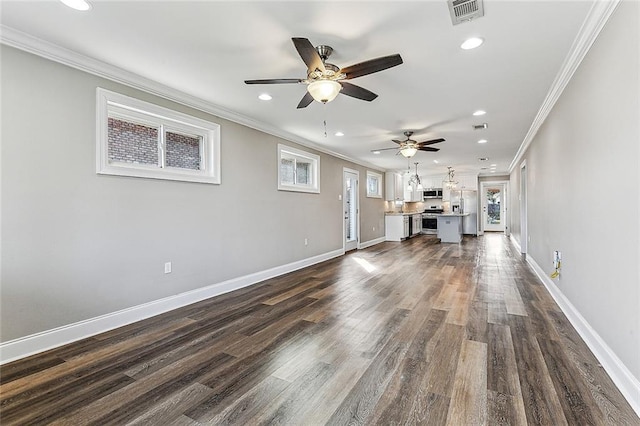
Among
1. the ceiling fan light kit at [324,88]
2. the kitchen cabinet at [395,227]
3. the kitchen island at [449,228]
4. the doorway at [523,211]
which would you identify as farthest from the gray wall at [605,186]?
the kitchen cabinet at [395,227]

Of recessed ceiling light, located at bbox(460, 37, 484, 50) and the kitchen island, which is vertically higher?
recessed ceiling light, located at bbox(460, 37, 484, 50)

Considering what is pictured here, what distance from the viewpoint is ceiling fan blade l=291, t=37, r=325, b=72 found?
6.70 ft

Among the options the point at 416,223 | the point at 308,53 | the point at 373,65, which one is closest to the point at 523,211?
the point at 416,223

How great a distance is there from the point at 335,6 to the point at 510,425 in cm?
280

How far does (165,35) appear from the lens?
239 cm

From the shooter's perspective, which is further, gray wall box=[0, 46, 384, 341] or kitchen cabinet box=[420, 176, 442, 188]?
kitchen cabinet box=[420, 176, 442, 188]

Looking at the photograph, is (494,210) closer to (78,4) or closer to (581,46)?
(581,46)

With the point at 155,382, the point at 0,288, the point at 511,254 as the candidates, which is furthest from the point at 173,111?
the point at 511,254

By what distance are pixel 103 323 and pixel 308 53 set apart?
3.18 meters

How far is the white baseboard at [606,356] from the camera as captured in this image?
1.78 meters

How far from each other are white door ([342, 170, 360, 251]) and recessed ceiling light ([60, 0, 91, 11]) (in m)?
6.26

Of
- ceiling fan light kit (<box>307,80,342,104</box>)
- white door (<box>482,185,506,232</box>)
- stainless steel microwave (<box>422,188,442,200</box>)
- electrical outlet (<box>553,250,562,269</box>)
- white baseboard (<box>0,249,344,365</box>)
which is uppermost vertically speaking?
ceiling fan light kit (<box>307,80,342,104</box>)

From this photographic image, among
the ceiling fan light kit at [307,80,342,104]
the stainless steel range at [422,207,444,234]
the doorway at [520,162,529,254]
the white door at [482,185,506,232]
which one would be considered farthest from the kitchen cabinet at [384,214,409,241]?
the ceiling fan light kit at [307,80,342,104]

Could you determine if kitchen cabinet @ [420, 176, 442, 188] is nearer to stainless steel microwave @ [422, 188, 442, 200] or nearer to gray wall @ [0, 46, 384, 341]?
stainless steel microwave @ [422, 188, 442, 200]
